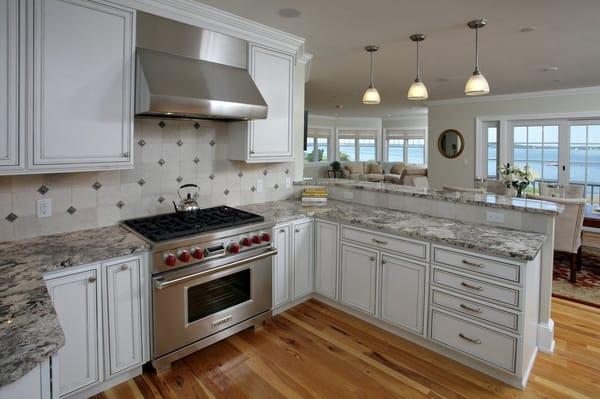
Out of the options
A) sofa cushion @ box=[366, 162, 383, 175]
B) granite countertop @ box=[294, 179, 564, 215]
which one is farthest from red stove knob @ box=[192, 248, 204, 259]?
sofa cushion @ box=[366, 162, 383, 175]

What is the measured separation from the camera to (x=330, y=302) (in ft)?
11.3

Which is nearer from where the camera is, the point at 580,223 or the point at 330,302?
the point at 330,302

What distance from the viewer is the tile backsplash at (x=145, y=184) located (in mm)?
2320

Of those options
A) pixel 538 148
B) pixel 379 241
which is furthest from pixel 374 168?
pixel 379 241

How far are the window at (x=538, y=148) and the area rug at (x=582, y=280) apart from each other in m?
1.98

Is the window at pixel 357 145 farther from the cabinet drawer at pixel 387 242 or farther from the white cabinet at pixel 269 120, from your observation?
the cabinet drawer at pixel 387 242

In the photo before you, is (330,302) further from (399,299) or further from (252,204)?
(252,204)

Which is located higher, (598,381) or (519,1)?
(519,1)

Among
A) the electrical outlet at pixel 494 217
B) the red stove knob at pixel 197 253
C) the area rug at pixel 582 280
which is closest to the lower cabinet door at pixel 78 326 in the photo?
the red stove knob at pixel 197 253

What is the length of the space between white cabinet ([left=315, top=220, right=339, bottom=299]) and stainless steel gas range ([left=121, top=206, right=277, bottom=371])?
0.56 metres

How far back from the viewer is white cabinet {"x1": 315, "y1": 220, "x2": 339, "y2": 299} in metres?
3.26

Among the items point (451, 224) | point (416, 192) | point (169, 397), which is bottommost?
point (169, 397)

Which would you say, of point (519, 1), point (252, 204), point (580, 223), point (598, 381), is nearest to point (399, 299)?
point (598, 381)

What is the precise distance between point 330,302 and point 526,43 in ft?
10.3
